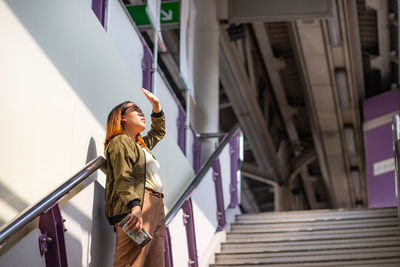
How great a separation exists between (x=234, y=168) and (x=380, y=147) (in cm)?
603

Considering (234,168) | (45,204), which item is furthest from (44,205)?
(234,168)

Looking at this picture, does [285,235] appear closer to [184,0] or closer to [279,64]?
[184,0]

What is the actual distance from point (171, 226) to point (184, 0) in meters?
3.74

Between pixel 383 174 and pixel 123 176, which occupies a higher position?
pixel 383 174

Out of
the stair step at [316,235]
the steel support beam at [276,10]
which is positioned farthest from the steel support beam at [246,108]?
the stair step at [316,235]

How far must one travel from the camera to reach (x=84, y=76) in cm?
446

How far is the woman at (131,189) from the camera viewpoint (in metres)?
3.92

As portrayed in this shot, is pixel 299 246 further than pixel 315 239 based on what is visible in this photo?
No

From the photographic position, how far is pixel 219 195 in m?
7.27

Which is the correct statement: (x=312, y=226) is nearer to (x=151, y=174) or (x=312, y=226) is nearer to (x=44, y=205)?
(x=151, y=174)

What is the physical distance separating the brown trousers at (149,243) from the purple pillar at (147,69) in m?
2.09

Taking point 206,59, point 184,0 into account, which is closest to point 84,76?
point 184,0

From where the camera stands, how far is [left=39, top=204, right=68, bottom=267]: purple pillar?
3.36m

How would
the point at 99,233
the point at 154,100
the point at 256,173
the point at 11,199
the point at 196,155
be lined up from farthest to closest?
the point at 256,173 < the point at 196,155 < the point at 154,100 < the point at 99,233 < the point at 11,199
